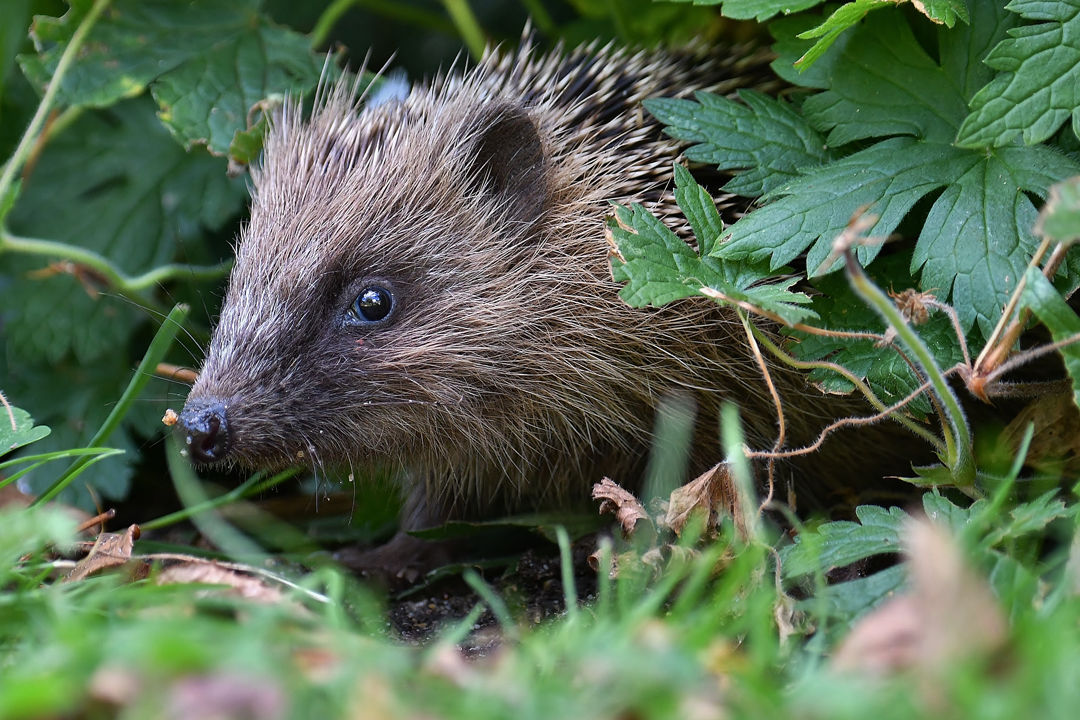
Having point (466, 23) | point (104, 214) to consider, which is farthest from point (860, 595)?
point (104, 214)

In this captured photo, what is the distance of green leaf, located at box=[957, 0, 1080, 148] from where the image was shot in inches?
101

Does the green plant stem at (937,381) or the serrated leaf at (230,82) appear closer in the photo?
the green plant stem at (937,381)

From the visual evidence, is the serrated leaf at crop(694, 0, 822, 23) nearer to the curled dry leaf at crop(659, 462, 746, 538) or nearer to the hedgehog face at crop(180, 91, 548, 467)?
the hedgehog face at crop(180, 91, 548, 467)

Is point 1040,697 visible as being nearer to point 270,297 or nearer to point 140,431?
point 270,297

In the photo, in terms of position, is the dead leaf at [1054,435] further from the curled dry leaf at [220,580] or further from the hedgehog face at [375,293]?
the curled dry leaf at [220,580]

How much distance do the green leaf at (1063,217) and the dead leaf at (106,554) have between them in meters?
2.17

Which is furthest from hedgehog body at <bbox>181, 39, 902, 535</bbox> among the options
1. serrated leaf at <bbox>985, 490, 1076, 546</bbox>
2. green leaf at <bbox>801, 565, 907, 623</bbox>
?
green leaf at <bbox>801, 565, 907, 623</bbox>

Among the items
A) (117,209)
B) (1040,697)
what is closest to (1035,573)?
(1040,697)

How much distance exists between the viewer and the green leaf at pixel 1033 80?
257cm

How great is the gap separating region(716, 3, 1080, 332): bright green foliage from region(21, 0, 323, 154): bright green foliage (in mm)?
1807

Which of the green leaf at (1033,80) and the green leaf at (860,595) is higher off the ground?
the green leaf at (1033,80)

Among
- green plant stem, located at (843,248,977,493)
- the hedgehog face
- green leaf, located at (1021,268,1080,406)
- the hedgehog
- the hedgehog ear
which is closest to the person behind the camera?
green plant stem, located at (843,248,977,493)

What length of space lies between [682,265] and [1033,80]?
989mm

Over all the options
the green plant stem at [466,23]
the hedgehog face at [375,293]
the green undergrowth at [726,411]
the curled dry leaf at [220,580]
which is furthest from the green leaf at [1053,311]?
the green plant stem at [466,23]
